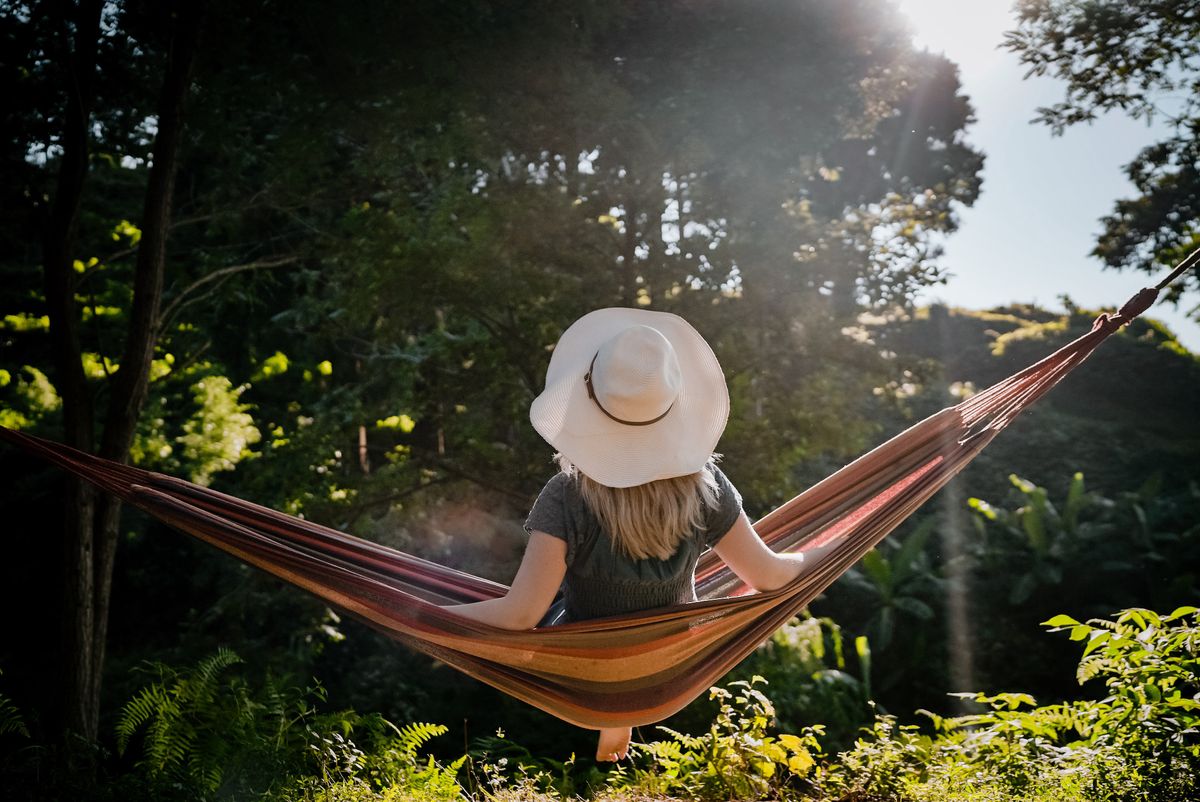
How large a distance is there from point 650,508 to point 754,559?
0.86ft

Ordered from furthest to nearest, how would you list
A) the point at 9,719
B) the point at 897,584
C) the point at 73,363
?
the point at 897,584 → the point at 73,363 → the point at 9,719

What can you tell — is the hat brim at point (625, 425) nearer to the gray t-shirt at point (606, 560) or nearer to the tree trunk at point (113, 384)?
the gray t-shirt at point (606, 560)

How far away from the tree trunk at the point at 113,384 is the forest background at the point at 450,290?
0.04 ft

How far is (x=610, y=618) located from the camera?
1755 millimetres

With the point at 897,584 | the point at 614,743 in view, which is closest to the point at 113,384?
the point at 614,743

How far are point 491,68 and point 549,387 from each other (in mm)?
2741

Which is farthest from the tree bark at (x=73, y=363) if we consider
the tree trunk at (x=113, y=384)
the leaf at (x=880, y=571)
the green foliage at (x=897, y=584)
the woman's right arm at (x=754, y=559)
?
the leaf at (x=880, y=571)

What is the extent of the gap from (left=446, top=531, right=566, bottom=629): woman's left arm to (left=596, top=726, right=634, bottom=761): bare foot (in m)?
0.43

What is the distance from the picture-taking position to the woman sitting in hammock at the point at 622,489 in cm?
167

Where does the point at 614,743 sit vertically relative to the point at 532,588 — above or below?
below

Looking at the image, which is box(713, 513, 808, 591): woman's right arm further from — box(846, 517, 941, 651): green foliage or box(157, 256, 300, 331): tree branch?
box(846, 517, 941, 651): green foliage

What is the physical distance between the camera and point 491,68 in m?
4.14

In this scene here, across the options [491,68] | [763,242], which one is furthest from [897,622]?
[491,68]

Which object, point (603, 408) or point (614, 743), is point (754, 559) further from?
point (614, 743)
